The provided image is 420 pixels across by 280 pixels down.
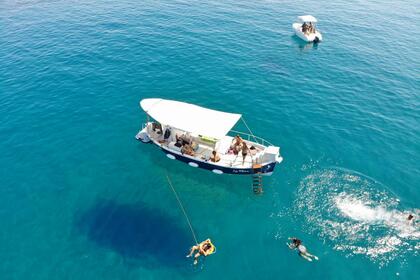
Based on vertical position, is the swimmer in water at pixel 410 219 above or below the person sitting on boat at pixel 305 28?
below

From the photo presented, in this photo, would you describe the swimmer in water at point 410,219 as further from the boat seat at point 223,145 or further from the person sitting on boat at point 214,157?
the person sitting on boat at point 214,157

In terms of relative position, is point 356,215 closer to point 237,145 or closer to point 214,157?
point 237,145

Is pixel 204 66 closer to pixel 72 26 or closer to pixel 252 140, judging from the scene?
pixel 252 140

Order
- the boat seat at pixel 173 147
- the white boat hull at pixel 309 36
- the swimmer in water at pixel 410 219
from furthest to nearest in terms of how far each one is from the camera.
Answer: the white boat hull at pixel 309 36 → the boat seat at pixel 173 147 → the swimmer in water at pixel 410 219

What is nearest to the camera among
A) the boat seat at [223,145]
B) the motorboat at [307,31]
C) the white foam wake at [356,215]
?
the white foam wake at [356,215]

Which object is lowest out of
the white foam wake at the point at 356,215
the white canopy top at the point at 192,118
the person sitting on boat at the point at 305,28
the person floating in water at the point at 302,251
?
the person floating in water at the point at 302,251

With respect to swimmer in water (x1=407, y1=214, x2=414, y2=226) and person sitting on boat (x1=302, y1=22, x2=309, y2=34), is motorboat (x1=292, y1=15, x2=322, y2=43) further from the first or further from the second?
swimmer in water (x1=407, y1=214, x2=414, y2=226)

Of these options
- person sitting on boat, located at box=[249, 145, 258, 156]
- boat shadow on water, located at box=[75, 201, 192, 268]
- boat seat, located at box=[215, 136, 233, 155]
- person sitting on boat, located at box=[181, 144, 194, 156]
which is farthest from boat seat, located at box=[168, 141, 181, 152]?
person sitting on boat, located at box=[249, 145, 258, 156]

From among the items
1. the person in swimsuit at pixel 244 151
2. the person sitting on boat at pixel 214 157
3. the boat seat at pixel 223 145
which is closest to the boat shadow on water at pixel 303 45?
the boat seat at pixel 223 145
